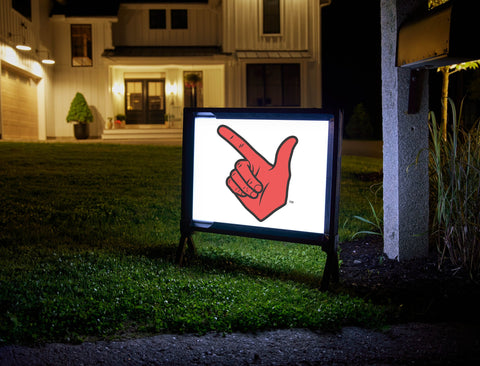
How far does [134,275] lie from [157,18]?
2451 cm

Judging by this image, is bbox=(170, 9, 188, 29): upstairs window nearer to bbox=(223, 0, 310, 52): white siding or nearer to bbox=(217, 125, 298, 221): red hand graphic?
bbox=(223, 0, 310, 52): white siding

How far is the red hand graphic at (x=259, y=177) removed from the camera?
3.90 metres

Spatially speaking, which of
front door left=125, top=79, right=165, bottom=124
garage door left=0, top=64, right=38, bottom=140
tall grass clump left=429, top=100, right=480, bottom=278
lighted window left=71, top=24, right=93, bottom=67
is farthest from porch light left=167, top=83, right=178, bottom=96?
tall grass clump left=429, top=100, right=480, bottom=278

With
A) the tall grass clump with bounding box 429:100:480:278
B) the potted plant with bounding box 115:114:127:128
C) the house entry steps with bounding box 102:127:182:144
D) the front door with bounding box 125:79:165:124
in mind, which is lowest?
the tall grass clump with bounding box 429:100:480:278

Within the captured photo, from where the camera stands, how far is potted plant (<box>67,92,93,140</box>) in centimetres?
2292

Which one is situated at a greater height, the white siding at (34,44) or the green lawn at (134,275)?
the white siding at (34,44)

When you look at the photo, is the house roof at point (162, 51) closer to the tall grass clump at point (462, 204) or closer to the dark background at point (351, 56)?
the dark background at point (351, 56)

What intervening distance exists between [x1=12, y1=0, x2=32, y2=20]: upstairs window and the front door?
599cm

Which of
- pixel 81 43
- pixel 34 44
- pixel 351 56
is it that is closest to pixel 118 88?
pixel 81 43

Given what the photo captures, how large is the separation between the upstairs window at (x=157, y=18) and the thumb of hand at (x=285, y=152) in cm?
2405

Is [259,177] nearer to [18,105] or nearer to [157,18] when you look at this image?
[18,105]

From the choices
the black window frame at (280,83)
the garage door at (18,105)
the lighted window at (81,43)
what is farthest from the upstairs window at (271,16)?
the garage door at (18,105)

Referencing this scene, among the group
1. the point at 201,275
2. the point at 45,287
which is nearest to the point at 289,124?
the point at 201,275

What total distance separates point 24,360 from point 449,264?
125 inches
